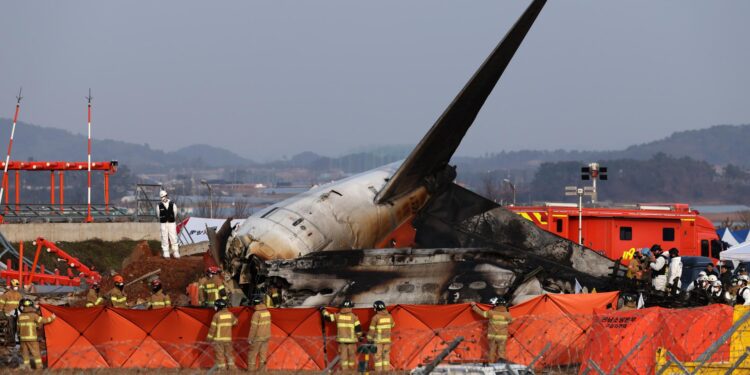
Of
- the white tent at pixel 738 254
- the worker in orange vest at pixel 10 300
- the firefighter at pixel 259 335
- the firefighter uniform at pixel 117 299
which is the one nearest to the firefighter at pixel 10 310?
the worker in orange vest at pixel 10 300

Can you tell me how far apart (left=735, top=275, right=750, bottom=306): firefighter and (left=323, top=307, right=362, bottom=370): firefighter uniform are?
28.3 feet

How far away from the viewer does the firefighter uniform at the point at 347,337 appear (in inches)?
910

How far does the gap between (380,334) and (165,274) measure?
1145 centimetres

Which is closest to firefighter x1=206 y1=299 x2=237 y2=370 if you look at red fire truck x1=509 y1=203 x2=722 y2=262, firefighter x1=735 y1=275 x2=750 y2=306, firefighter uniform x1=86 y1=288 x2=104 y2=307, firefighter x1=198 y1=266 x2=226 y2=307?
firefighter x1=198 y1=266 x2=226 y2=307

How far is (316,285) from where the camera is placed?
25.6m

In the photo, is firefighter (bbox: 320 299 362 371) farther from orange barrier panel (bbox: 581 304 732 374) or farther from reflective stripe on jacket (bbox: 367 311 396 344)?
orange barrier panel (bbox: 581 304 732 374)

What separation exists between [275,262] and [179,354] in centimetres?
325

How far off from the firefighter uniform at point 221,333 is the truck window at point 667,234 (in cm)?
3104

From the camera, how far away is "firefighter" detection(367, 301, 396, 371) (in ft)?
75.3

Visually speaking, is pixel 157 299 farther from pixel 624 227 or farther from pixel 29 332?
pixel 624 227

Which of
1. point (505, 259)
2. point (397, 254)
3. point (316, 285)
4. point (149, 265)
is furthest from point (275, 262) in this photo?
point (149, 265)

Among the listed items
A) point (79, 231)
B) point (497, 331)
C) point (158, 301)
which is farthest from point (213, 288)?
point (79, 231)

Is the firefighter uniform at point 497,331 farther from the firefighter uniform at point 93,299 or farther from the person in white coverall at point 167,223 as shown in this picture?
the person in white coverall at point 167,223

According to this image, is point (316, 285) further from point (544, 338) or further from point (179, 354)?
point (544, 338)
